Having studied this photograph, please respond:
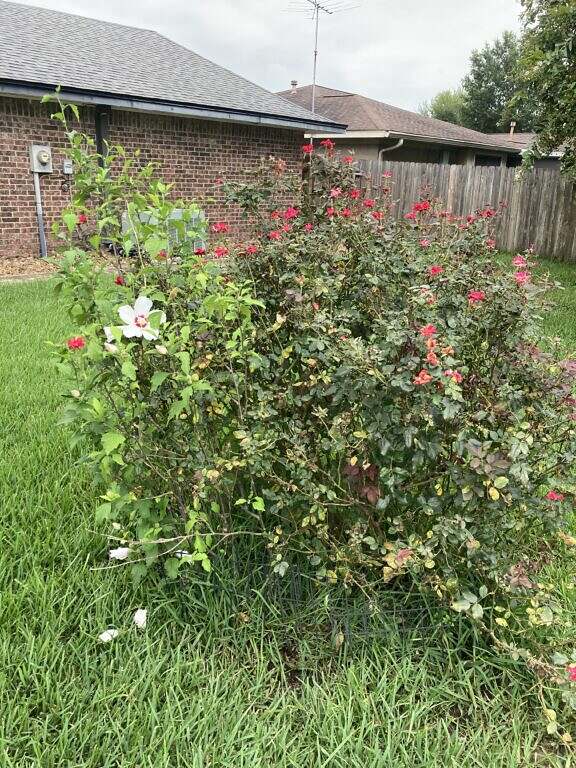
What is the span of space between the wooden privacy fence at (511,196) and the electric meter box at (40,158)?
5.81 m

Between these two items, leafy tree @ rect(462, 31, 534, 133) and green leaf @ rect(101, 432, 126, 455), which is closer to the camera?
green leaf @ rect(101, 432, 126, 455)

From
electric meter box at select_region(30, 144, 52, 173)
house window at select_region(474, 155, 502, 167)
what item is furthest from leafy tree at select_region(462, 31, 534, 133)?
electric meter box at select_region(30, 144, 52, 173)

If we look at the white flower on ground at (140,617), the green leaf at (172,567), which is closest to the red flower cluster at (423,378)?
the green leaf at (172,567)

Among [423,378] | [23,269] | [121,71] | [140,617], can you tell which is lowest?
[23,269]

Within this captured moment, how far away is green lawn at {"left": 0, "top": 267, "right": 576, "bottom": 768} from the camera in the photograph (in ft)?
5.87

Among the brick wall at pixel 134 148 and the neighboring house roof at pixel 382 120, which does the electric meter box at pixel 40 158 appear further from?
the neighboring house roof at pixel 382 120

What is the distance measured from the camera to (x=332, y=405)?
213 cm

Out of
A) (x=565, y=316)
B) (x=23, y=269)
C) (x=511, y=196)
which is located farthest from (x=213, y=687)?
(x=511, y=196)

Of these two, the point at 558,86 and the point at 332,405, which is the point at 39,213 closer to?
the point at 558,86

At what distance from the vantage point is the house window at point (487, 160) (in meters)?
24.0

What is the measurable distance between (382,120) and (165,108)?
36.2 feet

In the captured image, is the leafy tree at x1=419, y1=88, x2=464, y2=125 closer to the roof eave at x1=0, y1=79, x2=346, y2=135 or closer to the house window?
the house window

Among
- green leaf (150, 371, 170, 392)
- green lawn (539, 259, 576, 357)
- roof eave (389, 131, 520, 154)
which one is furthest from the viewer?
roof eave (389, 131, 520, 154)

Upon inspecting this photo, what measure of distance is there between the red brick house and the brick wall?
0.02 meters
